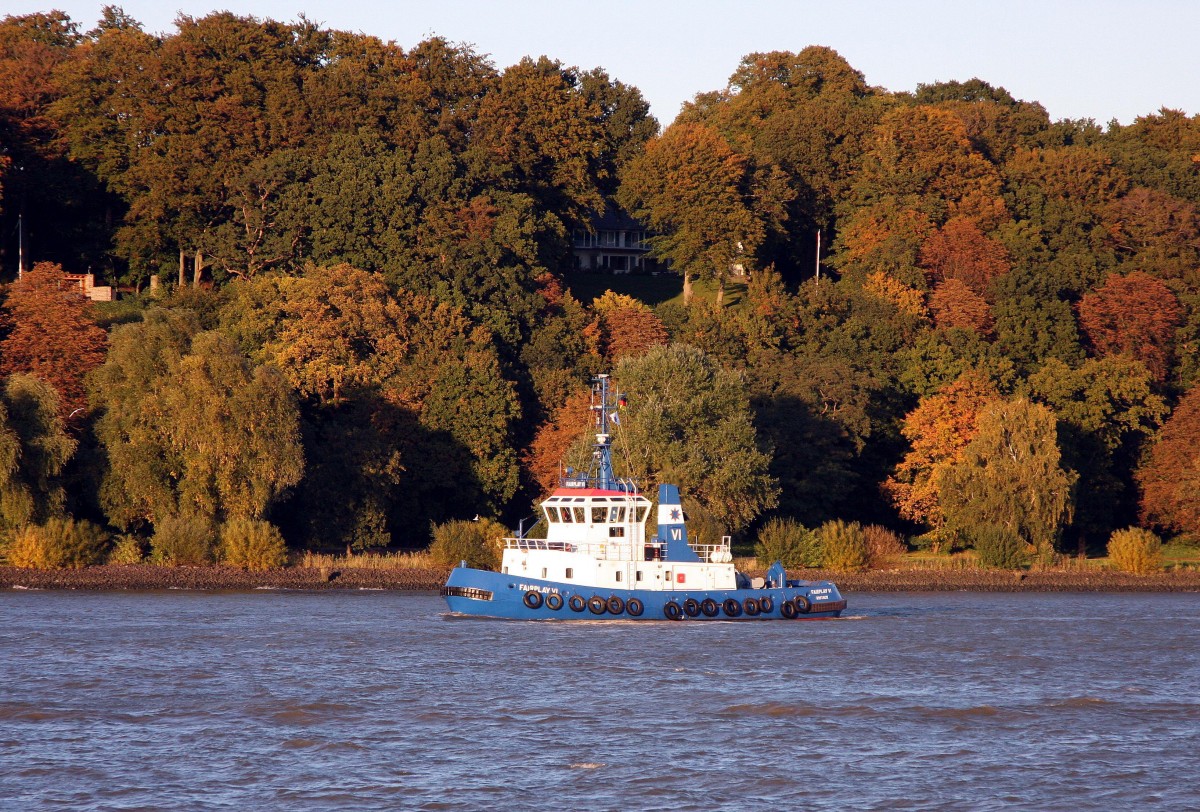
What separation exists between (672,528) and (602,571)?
9.35 ft

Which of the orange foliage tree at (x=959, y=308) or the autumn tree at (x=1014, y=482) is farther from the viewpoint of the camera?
the orange foliage tree at (x=959, y=308)

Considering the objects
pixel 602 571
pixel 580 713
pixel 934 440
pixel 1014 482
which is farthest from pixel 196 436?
pixel 1014 482

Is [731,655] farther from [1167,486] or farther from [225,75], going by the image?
[225,75]

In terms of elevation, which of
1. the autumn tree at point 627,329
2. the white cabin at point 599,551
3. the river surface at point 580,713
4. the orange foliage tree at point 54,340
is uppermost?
the autumn tree at point 627,329

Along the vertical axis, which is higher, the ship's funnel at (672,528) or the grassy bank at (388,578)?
the ship's funnel at (672,528)

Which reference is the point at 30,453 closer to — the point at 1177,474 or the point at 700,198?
the point at 700,198

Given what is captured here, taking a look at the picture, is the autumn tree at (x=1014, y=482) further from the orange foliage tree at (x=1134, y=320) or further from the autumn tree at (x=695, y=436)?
the orange foliage tree at (x=1134, y=320)

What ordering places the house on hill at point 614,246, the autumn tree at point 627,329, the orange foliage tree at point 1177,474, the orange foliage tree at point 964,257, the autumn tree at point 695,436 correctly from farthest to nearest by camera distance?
the house on hill at point 614,246
the orange foliage tree at point 964,257
the autumn tree at point 627,329
the orange foliage tree at point 1177,474
the autumn tree at point 695,436

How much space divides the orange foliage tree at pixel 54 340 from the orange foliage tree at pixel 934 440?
40.9 m

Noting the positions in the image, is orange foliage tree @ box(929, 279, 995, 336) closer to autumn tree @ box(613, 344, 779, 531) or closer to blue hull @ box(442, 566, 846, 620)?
autumn tree @ box(613, 344, 779, 531)

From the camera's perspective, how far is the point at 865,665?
41.1 meters

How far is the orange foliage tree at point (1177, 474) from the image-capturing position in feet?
258

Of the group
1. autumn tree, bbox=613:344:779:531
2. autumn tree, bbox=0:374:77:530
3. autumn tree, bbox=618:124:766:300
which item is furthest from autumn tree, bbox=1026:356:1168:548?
autumn tree, bbox=0:374:77:530

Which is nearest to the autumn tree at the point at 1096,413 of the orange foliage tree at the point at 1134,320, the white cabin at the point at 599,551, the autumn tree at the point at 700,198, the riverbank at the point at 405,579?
the orange foliage tree at the point at 1134,320
